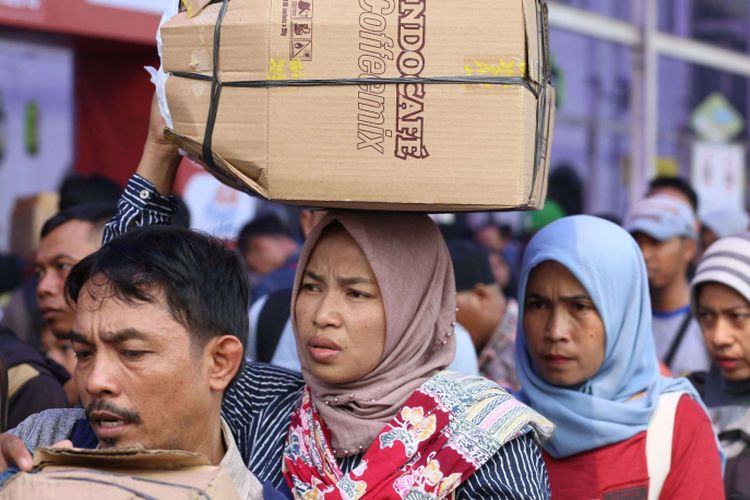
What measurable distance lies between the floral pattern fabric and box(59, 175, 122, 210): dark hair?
2.29 m

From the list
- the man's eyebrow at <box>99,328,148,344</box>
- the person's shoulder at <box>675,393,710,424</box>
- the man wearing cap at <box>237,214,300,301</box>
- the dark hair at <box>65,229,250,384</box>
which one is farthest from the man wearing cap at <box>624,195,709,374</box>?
the man's eyebrow at <box>99,328,148,344</box>

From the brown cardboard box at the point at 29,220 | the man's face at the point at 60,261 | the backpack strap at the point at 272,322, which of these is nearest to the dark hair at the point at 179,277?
the man's face at the point at 60,261

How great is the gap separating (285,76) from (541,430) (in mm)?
973

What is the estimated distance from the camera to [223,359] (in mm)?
2260

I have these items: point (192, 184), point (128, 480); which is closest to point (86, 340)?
point (128, 480)

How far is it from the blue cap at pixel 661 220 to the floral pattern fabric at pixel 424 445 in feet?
9.51

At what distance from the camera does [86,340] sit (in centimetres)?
211

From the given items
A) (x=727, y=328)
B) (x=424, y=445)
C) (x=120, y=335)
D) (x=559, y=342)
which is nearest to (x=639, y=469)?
(x=559, y=342)

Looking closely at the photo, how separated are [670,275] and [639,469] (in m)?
2.29

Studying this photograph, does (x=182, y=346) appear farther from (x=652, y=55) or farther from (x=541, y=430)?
(x=652, y=55)

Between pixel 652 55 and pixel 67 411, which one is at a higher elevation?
pixel 652 55

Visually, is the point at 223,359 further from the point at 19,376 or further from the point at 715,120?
the point at 715,120

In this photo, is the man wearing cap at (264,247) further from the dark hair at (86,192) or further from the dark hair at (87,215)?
the dark hair at (87,215)

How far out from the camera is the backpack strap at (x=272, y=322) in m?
4.07
